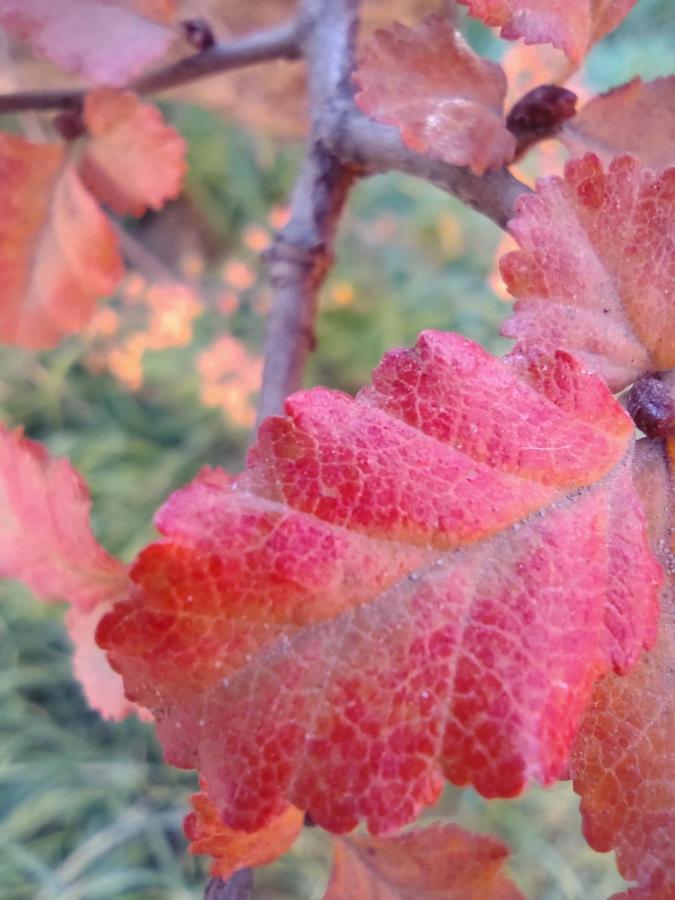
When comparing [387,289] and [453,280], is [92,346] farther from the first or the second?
[453,280]

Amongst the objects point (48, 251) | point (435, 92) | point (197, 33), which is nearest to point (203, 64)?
point (197, 33)

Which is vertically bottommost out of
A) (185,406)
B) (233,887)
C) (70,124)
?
(185,406)

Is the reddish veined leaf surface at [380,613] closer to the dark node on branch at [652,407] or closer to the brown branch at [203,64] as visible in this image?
the dark node on branch at [652,407]

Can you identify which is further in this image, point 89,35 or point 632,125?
point 89,35

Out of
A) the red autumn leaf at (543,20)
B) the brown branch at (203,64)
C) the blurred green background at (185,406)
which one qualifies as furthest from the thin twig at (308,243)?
the blurred green background at (185,406)

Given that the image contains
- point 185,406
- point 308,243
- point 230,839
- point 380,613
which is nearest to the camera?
point 380,613

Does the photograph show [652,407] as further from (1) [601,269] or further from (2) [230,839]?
(2) [230,839]
